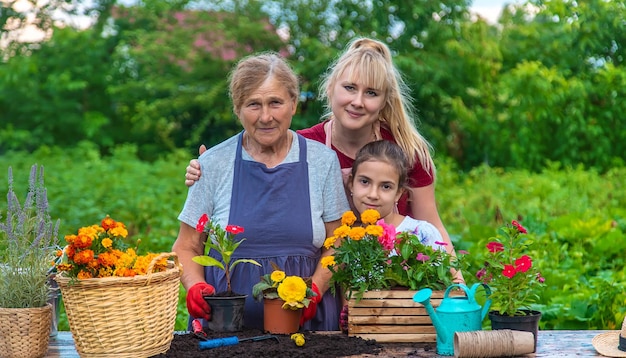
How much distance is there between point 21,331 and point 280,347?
2.56ft

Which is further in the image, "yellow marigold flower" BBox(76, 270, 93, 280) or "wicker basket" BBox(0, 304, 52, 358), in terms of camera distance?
"wicker basket" BBox(0, 304, 52, 358)

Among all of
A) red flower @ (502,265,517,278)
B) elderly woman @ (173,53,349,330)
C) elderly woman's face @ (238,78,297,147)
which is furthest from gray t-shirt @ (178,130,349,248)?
red flower @ (502,265,517,278)

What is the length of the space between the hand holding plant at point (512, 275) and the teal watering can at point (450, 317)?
47mm

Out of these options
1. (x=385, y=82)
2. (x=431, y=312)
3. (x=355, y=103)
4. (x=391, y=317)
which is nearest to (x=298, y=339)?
(x=391, y=317)

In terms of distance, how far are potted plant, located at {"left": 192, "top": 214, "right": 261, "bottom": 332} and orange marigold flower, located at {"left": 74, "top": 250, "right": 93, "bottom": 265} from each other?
1.36 feet

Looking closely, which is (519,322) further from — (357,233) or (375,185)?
(375,185)

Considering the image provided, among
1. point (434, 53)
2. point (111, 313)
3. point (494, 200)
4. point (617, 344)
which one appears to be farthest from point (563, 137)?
point (111, 313)

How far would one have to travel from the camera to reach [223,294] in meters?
2.92

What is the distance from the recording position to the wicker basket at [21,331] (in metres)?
2.65

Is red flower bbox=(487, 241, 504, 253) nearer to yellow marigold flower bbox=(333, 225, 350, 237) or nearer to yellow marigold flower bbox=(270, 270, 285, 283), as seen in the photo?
yellow marigold flower bbox=(333, 225, 350, 237)

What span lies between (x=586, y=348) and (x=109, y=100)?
15.0 meters

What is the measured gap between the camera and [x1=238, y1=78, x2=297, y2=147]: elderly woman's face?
119 inches

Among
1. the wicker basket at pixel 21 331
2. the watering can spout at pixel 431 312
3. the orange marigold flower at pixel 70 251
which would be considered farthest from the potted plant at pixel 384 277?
the wicker basket at pixel 21 331

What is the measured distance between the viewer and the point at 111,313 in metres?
2.56
